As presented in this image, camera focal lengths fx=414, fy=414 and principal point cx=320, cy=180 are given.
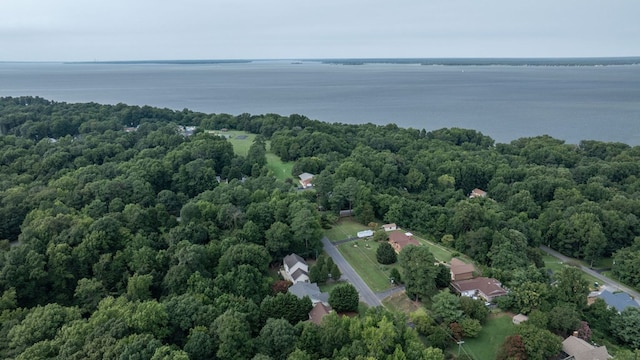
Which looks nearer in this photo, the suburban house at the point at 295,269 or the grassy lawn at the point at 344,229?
the suburban house at the point at 295,269

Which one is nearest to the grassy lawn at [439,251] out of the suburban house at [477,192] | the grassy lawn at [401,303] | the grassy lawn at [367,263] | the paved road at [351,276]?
the grassy lawn at [367,263]

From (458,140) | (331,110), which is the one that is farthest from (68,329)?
(331,110)

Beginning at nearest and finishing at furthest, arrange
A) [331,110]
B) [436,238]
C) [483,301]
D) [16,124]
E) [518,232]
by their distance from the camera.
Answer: [483,301] → [518,232] → [436,238] → [16,124] → [331,110]

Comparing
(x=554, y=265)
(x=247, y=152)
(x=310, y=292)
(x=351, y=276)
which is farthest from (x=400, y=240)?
(x=247, y=152)

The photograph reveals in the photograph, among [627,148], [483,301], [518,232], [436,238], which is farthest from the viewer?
[627,148]

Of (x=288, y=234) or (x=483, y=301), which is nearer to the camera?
(x=483, y=301)

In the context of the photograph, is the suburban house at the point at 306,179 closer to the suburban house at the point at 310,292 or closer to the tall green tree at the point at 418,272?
the tall green tree at the point at 418,272

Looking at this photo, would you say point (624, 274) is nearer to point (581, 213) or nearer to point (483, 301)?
point (581, 213)
